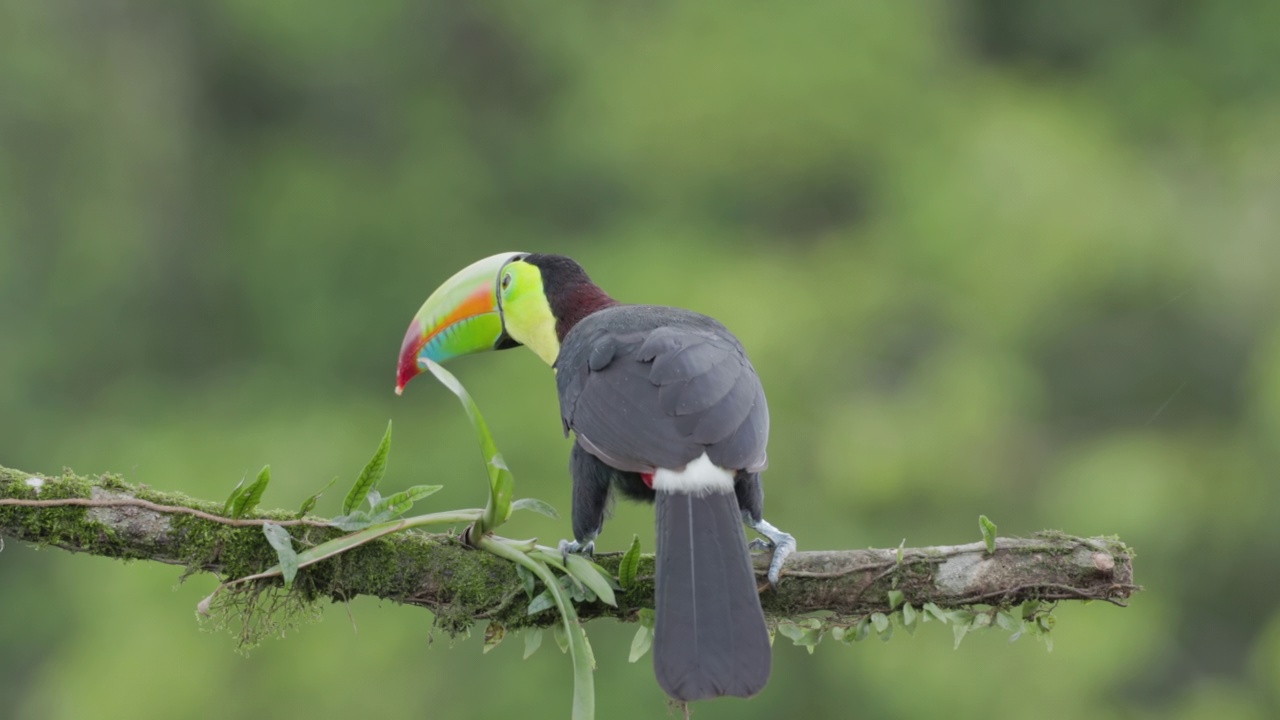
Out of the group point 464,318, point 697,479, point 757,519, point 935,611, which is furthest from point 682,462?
point 464,318

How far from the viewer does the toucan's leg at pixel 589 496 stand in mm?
3248

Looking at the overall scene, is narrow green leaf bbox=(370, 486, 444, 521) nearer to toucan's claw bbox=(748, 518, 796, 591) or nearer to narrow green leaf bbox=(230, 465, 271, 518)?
narrow green leaf bbox=(230, 465, 271, 518)

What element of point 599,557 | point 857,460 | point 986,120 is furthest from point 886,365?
point 599,557

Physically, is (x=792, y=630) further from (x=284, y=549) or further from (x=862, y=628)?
(x=284, y=549)

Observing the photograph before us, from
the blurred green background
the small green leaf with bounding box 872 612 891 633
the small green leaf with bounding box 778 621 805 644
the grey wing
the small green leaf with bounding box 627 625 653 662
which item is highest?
the grey wing

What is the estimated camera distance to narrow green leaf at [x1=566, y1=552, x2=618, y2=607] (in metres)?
2.70

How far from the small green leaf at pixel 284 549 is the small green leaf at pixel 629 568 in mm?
582

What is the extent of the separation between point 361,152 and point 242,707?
4.64 meters

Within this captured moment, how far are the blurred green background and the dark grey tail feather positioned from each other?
337 centimetres

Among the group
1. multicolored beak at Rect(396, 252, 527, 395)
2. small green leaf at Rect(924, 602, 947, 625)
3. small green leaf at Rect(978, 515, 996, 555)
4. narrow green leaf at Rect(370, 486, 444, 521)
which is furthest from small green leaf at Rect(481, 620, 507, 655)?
multicolored beak at Rect(396, 252, 527, 395)

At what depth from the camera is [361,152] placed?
10.9 m

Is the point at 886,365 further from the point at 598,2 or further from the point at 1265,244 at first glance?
the point at 598,2

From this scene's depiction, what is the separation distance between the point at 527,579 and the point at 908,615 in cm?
69

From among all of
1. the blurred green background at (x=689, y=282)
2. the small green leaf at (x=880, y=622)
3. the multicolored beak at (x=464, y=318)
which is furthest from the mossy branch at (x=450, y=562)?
the blurred green background at (x=689, y=282)
